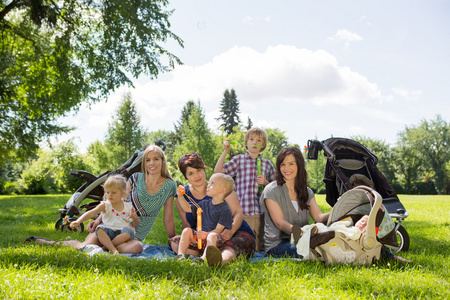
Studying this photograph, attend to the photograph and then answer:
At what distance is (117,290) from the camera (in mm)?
2746

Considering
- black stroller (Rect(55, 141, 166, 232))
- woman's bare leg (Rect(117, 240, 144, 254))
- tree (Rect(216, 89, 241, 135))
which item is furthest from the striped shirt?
tree (Rect(216, 89, 241, 135))

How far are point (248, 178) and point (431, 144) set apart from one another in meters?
48.5

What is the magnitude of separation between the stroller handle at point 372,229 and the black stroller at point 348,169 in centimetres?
133

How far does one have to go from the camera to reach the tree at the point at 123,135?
86.9 feet

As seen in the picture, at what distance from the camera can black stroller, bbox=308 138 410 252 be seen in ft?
16.3

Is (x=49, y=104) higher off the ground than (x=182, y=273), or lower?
higher

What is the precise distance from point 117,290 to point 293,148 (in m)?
2.40

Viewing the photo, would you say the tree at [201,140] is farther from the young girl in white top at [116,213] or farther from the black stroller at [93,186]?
the young girl in white top at [116,213]

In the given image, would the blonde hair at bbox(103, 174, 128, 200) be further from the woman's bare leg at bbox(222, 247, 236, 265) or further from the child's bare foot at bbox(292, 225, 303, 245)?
the child's bare foot at bbox(292, 225, 303, 245)

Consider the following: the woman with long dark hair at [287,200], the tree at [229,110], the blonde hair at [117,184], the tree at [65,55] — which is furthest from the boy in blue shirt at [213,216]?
the tree at [229,110]

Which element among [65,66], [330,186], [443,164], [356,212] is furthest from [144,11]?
[443,164]

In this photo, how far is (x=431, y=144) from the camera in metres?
46.4

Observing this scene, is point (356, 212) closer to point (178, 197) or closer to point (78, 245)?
point (178, 197)

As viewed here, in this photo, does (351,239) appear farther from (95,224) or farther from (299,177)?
(95,224)
